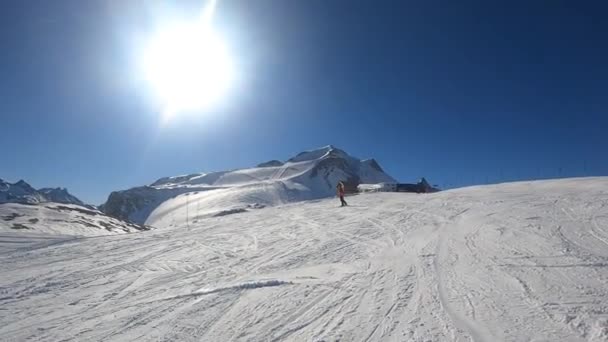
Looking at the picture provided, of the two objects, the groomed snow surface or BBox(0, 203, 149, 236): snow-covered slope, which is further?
BBox(0, 203, 149, 236): snow-covered slope

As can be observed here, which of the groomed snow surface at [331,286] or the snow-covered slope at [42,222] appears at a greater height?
the snow-covered slope at [42,222]

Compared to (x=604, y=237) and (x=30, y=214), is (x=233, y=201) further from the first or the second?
(x=604, y=237)

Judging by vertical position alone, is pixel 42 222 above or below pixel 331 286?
above

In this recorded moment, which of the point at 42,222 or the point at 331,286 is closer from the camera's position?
the point at 331,286

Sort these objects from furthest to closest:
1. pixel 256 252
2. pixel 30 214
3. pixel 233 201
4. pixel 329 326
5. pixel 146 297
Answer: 1. pixel 233 201
2. pixel 30 214
3. pixel 256 252
4. pixel 146 297
5. pixel 329 326

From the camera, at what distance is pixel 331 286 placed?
21.7 feet

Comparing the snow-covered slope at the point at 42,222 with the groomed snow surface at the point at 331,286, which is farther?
the snow-covered slope at the point at 42,222

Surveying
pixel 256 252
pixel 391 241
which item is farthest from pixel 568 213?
pixel 256 252

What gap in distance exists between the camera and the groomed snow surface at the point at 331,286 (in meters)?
4.84

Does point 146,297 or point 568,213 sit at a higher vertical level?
point 568,213

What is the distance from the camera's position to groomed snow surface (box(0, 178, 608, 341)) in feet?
15.9

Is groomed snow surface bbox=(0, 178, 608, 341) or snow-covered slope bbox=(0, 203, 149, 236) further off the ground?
snow-covered slope bbox=(0, 203, 149, 236)

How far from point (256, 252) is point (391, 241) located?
13.4 feet

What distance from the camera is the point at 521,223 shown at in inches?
443
